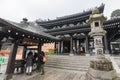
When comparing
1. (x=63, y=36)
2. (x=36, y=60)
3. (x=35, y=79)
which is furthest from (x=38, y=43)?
(x=63, y=36)

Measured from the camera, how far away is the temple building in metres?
13.0

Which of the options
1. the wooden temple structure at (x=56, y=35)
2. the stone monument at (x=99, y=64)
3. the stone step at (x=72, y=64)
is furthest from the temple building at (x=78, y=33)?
the stone monument at (x=99, y=64)

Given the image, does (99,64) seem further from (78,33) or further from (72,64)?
(78,33)

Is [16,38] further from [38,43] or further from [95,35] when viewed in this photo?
[95,35]

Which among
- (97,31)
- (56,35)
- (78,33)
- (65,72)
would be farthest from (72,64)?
(56,35)

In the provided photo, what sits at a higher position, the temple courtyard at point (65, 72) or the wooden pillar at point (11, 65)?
the wooden pillar at point (11, 65)

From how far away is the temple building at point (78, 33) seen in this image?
1297cm

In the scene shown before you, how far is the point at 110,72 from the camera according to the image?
14.7 feet

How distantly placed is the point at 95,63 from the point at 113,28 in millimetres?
9812

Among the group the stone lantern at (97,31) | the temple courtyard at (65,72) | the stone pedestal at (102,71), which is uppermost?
the stone lantern at (97,31)

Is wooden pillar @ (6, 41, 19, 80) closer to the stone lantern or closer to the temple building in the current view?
the stone lantern

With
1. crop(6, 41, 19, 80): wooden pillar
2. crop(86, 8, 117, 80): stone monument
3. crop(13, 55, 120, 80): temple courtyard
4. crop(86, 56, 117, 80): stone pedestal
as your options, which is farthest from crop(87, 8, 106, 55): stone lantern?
crop(6, 41, 19, 80): wooden pillar

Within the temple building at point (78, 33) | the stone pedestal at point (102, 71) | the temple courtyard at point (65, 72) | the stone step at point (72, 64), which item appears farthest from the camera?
the temple building at point (78, 33)

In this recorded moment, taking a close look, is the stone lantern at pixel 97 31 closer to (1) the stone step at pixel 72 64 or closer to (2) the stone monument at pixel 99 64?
(2) the stone monument at pixel 99 64
